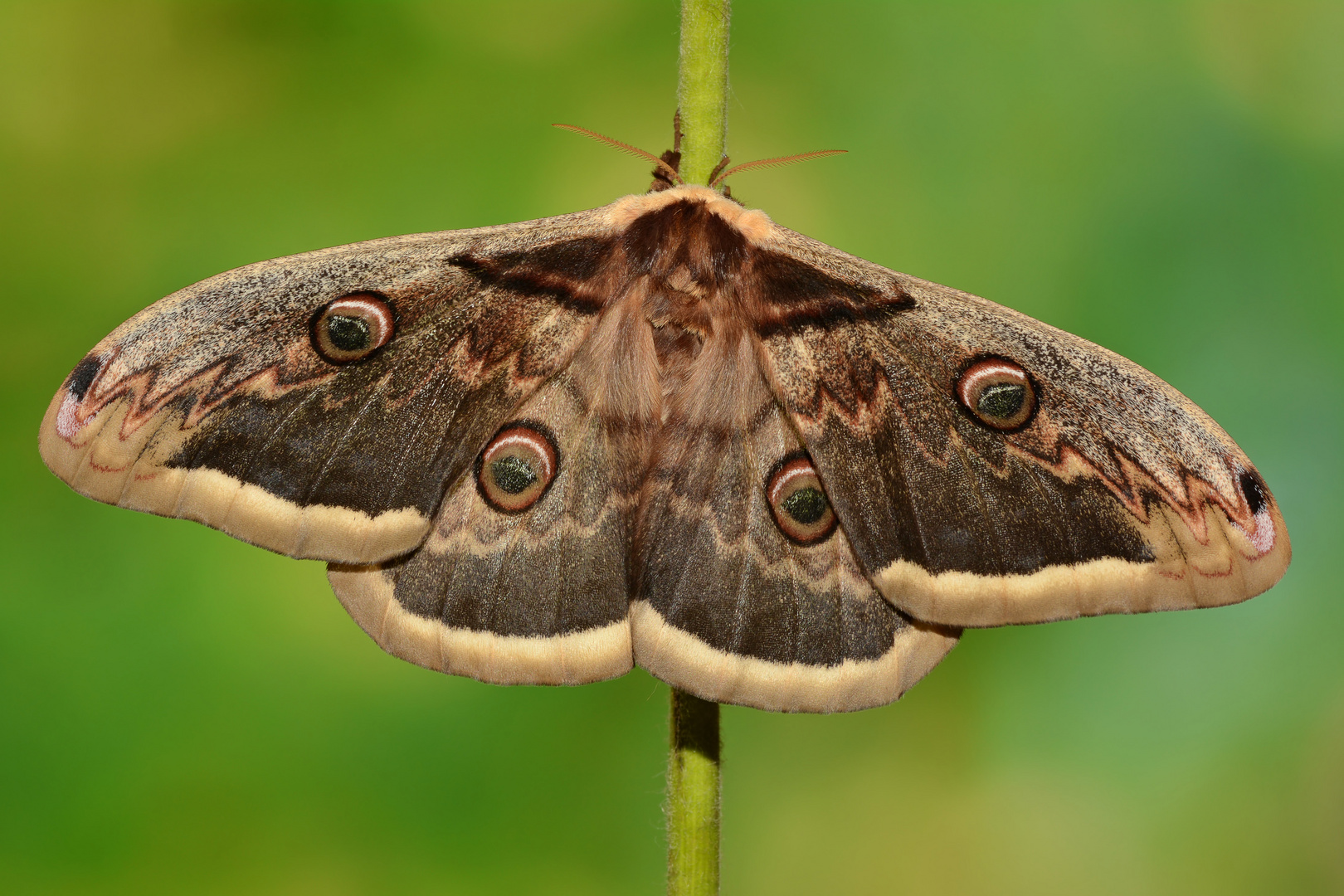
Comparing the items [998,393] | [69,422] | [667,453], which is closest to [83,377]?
[69,422]

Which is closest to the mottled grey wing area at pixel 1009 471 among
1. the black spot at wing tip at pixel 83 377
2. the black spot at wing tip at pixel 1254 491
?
the black spot at wing tip at pixel 1254 491

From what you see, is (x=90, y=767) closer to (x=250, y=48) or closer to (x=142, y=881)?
(x=142, y=881)

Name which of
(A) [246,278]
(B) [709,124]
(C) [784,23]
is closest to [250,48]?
(C) [784,23]

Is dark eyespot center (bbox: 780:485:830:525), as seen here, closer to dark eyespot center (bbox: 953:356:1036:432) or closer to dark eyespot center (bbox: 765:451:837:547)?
dark eyespot center (bbox: 765:451:837:547)

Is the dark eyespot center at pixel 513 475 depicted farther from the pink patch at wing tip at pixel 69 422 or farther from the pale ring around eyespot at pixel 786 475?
the pink patch at wing tip at pixel 69 422

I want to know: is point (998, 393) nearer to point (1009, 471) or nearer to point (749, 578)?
point (1009, 471)

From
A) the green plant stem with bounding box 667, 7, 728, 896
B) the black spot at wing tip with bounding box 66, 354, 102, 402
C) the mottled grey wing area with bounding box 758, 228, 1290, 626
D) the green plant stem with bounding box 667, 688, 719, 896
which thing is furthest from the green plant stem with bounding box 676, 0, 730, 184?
the black spot at wing tip with bounding box 66, 354, 102, 402

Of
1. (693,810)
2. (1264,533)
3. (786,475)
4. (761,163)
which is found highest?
(761,163)
